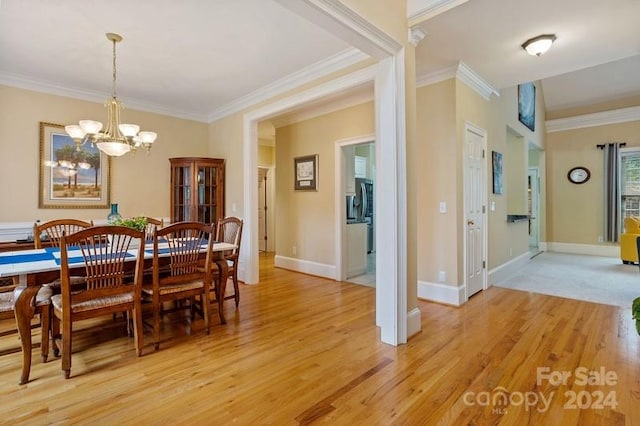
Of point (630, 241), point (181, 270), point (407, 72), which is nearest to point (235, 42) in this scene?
point (407, 72)

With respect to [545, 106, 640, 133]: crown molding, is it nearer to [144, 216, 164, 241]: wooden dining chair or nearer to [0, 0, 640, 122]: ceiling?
[0, 0, 640, 122]: ceiling

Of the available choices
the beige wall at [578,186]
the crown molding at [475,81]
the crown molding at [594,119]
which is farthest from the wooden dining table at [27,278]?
the crown molding at [594,119]

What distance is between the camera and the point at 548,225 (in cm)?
779

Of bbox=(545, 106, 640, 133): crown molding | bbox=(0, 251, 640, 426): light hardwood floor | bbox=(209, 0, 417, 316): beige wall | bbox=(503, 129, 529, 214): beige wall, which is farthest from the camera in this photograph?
bbox=(545, 106, 640, 133): crown molding

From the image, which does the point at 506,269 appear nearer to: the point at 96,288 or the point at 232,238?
the point at 232,238

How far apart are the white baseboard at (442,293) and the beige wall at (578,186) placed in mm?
5744

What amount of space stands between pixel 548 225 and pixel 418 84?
243 inches

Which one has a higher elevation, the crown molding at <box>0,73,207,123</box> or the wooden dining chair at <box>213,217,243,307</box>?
the crown molding at <box>0,73,207,123</box>

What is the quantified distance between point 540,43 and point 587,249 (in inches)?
250

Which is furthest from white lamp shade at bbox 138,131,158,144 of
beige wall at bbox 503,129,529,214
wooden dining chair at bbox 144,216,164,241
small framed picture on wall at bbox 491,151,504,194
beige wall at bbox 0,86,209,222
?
beige wall at bbox 503,129,529,214

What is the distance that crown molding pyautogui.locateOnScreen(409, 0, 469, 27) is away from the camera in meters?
2.49

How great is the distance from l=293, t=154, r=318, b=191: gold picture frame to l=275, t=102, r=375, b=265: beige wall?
0.23 ft

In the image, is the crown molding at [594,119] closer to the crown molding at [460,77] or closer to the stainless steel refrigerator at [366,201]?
the stainless steel refrigerator at [366,201]

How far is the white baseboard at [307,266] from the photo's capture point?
4931mm
